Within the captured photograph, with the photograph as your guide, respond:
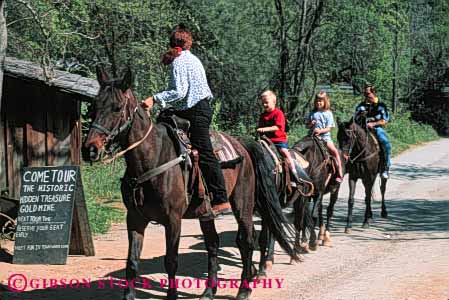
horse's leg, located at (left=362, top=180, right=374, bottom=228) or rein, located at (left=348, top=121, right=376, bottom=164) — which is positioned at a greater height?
rein, located at (left=348, top=121, right=376, bottom=164)

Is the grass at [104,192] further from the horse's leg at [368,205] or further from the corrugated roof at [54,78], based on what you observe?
the horse's leg at [368,205]

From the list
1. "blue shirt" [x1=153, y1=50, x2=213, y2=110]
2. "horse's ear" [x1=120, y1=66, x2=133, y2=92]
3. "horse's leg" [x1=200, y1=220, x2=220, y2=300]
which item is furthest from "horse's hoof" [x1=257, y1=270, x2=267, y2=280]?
"horse's ear" [x1=120, y1=66, x2=133, y2=92]

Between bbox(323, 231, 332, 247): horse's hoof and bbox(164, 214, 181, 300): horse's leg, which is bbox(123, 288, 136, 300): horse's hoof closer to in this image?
bbox(164, 214, 181, 300): horse's leg

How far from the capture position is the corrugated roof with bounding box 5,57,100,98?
43.1 feet

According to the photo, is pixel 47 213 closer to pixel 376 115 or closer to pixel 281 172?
pixel 281 172

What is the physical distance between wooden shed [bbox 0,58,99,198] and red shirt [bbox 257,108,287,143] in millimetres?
3834

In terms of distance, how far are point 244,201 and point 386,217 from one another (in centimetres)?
753

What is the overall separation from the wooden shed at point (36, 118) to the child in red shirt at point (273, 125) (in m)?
3.85

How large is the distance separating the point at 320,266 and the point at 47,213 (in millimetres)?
3994

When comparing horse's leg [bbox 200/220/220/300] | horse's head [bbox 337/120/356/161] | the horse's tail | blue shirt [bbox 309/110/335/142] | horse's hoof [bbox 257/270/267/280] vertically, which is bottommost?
horse's hoof [bbox 257/270/267/280]

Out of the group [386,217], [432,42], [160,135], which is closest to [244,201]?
[160,135]

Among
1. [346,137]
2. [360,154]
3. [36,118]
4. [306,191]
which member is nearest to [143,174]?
[306,191]

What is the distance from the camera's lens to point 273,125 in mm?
11070

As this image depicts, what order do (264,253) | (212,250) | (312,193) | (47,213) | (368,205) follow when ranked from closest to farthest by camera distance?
(212,250) → (264,253) → (47,213) → (312,193) → (368,205)
